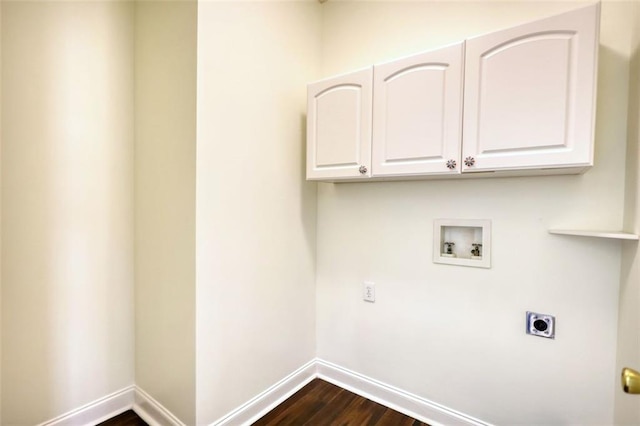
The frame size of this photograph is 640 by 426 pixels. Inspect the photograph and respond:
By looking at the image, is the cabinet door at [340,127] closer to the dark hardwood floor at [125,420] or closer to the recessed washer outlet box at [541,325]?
the recessed washer outlet box at [541,325]

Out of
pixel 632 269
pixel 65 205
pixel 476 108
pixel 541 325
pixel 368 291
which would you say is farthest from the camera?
pixel 368 291

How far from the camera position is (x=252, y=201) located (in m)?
1.67

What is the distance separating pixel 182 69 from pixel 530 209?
186 cm

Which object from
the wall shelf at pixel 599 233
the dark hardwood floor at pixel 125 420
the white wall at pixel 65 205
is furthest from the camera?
the dark hardwood floor at pixel 125 420

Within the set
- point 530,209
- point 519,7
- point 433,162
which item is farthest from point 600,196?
point 519,7

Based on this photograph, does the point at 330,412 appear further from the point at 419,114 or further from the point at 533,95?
the point at 533,95

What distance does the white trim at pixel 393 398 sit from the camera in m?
1.64

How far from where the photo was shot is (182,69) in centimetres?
146

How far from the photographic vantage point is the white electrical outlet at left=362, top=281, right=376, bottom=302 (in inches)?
75.8

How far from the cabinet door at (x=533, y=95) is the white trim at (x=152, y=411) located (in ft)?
6.50

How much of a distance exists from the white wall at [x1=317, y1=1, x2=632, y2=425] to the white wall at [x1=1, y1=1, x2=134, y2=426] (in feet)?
4.24

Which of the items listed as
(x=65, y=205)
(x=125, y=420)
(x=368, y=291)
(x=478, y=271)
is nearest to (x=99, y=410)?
(x=125, y=420)

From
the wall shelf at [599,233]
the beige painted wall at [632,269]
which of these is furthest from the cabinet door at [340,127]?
the beige painted wall at [632,269]

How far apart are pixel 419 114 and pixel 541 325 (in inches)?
46.7
